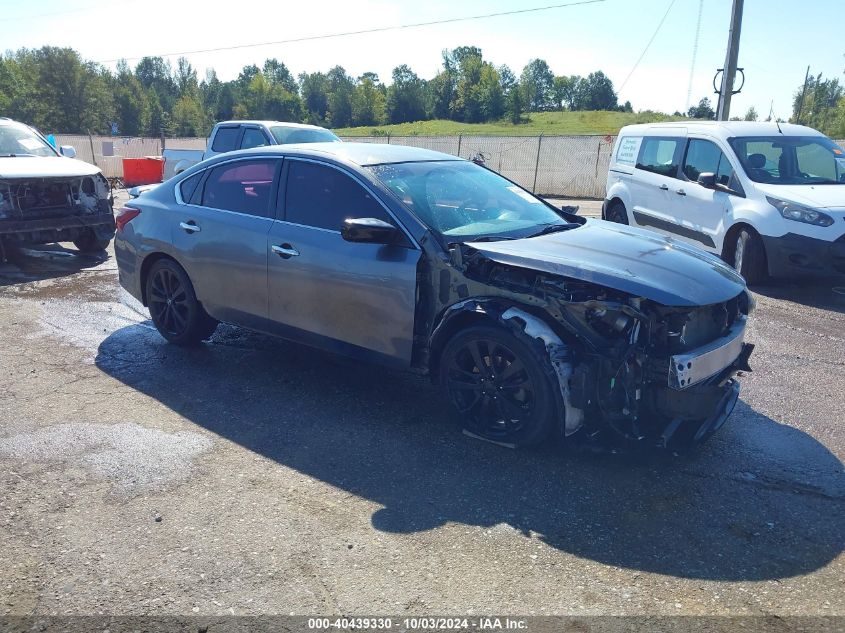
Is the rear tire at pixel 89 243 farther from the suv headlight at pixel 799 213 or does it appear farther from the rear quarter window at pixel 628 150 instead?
the suv headlight at pixel 799 213

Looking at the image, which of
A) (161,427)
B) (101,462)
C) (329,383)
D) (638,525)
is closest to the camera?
(638,525)

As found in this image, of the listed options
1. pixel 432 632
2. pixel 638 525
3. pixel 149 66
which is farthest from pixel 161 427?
pixel 149 66

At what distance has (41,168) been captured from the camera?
9102mm

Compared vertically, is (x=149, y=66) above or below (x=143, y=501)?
above

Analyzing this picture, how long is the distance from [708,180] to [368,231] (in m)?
6.02

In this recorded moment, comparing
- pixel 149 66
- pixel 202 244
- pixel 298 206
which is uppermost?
pixel 149 66

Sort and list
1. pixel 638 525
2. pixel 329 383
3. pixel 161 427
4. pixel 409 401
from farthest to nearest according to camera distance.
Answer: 1. pixel 329 383
2. pixel 409 401
3. pixel 161 427
4. pixel 638 525

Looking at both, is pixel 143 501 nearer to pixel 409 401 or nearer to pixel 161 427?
pixel 161 427

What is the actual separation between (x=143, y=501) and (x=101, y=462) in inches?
23.2

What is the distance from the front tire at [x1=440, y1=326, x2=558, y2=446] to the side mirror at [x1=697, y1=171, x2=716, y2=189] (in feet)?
19.2

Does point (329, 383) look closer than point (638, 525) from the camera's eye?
No

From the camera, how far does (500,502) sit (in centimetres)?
347

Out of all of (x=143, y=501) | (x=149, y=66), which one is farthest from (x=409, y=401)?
(x=149, y=66)

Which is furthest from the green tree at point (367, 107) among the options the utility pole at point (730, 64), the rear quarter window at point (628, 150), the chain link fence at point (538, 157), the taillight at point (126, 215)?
the taillight at point (126, 215)
